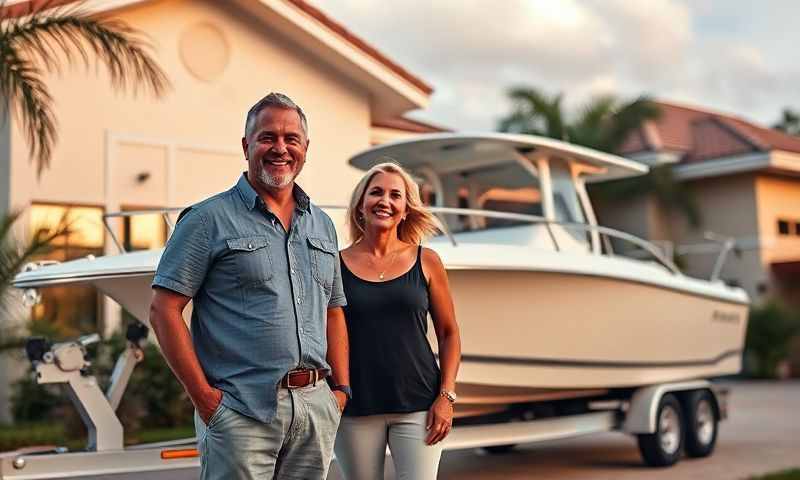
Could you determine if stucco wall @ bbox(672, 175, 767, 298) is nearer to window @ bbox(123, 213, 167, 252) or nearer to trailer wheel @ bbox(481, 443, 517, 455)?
trailer wheel @ bbox(481, 443, 517, 455)

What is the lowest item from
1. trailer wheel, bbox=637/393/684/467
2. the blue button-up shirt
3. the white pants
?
trailer wheel, bbox=637/393/684/467

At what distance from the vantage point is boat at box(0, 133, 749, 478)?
6591 millimetres

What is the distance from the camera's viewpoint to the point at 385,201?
4.37 meters

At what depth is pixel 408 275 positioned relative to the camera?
4.31m

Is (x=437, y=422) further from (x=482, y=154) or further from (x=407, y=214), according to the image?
(x=482, y=154)

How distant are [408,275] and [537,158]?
5372 millimetres

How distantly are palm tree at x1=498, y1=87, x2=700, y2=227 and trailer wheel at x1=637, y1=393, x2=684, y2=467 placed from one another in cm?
1444

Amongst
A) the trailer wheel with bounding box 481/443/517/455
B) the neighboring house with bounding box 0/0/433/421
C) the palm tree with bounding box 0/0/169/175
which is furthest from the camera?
the neighboring house with bounding box 0/0/433/421

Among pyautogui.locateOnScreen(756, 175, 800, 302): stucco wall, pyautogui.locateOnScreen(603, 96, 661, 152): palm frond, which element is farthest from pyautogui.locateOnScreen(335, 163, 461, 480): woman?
pyautogui.locateOnScreen(756, 175, 800, 302): stucco wall

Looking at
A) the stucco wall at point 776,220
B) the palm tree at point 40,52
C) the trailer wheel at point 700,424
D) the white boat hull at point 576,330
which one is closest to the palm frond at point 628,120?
the stucco wall at point 776,220

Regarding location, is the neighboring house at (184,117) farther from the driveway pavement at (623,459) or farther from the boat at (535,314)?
the driveway pavement at (623,459)

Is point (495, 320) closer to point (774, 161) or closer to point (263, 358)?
point (263, 358)

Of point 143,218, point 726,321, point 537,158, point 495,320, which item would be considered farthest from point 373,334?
point 143,218

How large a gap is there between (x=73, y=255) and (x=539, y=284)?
7.08 meters
